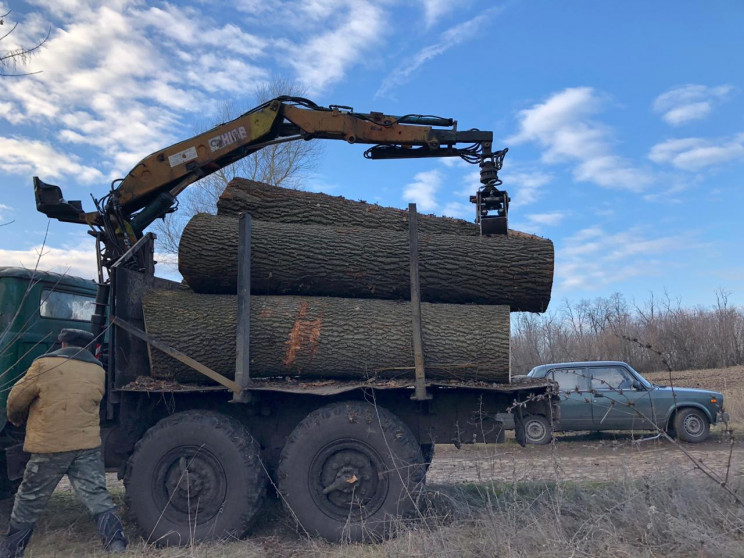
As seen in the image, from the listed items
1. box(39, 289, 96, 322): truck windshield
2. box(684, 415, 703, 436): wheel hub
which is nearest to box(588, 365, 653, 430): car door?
box(684, 415, 703, 436): wheel hub

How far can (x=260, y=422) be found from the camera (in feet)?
18.7

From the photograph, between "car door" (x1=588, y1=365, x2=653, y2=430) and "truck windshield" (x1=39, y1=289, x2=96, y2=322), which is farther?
"car door" (x1=588, y1=365, x2=653, y2=430)

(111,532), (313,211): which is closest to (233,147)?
(313,211)

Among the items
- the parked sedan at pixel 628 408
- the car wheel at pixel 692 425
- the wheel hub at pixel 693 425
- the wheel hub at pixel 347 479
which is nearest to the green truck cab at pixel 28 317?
the wheel hub at pixel 347 479

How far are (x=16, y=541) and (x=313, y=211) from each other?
3.96 meters

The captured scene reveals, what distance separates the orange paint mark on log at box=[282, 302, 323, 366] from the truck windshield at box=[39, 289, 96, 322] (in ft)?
8.39

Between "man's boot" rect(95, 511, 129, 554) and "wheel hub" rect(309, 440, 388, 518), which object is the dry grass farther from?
"wheel hub" rect(309, 440, 388, 518)

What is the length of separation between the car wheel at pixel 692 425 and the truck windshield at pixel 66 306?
1056 centimetres

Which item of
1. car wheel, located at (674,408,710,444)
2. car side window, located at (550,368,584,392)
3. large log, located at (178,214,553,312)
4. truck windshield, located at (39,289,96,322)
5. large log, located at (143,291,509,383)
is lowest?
car wheel, located at (674,408,710,444)

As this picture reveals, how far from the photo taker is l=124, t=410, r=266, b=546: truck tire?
203 inches

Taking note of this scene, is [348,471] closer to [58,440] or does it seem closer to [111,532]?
[111,532]

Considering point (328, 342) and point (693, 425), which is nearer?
point (328, 342)

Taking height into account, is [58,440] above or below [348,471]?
above

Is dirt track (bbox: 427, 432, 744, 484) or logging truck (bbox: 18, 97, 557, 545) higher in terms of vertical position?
logging truck (bbox: 18, 97, 557, 545)
